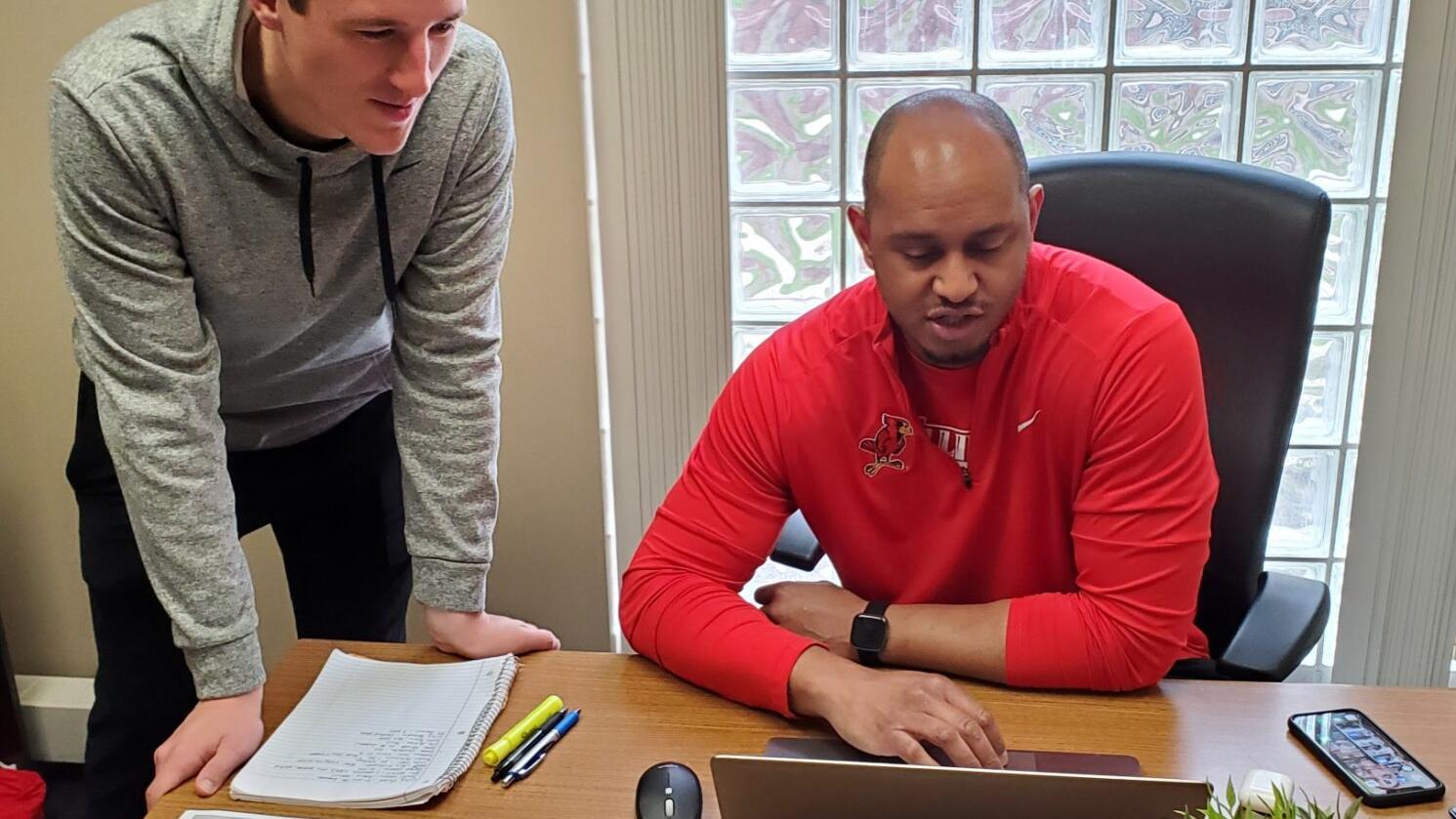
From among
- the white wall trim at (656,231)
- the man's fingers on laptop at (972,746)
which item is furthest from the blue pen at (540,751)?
the white wall trim at (656,231)

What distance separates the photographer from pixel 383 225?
4.13 ft

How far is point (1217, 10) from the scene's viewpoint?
184 cm

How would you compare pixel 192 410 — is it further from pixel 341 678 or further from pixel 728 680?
pixel 728 680

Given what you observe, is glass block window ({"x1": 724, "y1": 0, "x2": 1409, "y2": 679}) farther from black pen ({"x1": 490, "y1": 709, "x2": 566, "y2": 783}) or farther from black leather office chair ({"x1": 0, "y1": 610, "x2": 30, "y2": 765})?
black leather office chair ({"x1": 0, "y1": 610, "x2": 30, "y2": 765})

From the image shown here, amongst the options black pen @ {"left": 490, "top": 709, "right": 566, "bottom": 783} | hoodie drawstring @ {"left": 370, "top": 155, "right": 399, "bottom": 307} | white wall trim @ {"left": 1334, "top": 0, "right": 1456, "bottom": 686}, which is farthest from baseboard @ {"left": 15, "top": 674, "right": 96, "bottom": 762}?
white wall trim @ {"left": 1334, "top": 0, "right": 1456, "bottom": 686}

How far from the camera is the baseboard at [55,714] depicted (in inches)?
90.9

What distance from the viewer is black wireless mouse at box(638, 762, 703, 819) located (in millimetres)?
966

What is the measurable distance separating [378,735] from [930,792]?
1.79 feet

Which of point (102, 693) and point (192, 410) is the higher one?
point (192, 410)

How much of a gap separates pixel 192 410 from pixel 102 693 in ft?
1.41

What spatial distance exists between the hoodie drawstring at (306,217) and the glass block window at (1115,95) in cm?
87

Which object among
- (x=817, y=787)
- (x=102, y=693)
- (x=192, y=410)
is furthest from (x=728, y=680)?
(x=102, y=693)

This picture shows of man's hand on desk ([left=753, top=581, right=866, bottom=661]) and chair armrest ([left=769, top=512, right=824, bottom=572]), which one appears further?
chair armrest ([left=769, top=512, right=824, bottom=572])

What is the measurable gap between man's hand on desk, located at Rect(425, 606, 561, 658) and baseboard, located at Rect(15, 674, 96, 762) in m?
1.40
